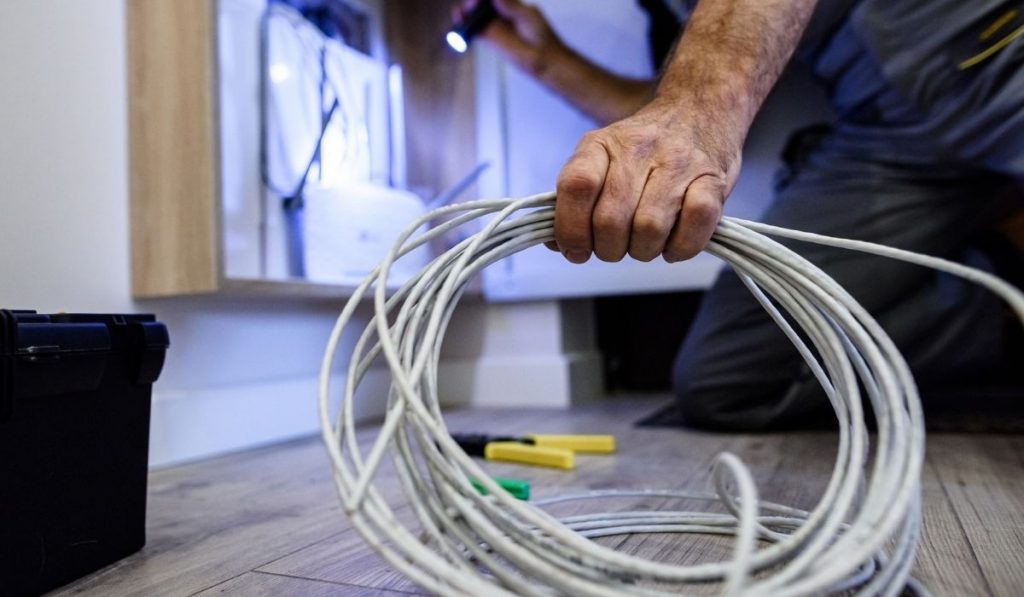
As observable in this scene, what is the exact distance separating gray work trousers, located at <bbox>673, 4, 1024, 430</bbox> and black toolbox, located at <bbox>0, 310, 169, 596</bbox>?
89 cm

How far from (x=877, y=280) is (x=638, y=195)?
89 centimetres

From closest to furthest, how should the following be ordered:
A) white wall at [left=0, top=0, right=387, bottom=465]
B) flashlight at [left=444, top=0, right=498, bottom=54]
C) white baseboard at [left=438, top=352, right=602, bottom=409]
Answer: white wall at [left=0, top=0, right=387, bottom=465] → flashlight at [left=444, top=0, right=498, bottom=54] → white baseboard at [left=438, top=352, right=602, bottom=409]

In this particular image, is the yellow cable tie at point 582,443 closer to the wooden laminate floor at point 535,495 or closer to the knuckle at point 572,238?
the wooden laminate floor at point 535,495

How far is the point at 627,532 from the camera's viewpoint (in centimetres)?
58

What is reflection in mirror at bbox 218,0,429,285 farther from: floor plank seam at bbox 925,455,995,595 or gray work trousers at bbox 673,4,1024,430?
floor plank seam at bbox 925,455,995,595

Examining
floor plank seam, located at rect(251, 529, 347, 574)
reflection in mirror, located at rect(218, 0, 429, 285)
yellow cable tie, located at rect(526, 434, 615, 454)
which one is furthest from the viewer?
reflection in mirror, located at rect(218, 0, 429, 285)

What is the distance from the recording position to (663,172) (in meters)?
0.49

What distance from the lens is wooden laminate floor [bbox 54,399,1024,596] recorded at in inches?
20.1

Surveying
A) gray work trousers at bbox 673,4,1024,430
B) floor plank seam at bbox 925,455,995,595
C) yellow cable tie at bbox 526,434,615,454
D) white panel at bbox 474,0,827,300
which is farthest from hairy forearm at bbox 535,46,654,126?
floor plank seam at bbox 925,455,995,595

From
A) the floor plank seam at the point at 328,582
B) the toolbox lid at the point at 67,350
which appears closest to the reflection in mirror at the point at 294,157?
the toolbox lid at the point at 67,350

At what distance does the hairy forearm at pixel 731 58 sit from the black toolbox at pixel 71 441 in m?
0.46

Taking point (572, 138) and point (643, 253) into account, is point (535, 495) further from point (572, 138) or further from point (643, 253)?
point (572, 138)

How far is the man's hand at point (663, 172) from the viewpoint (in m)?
0.47

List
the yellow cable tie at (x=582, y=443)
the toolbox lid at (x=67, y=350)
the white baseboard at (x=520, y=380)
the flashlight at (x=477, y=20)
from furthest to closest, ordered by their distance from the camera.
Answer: the white baseboard at (x=520, y=380) → the flashlight at (x=477, y=20) → the yellow cable tie at (x=582, y=443) → the toolbox lid at (x=67, y=350)
